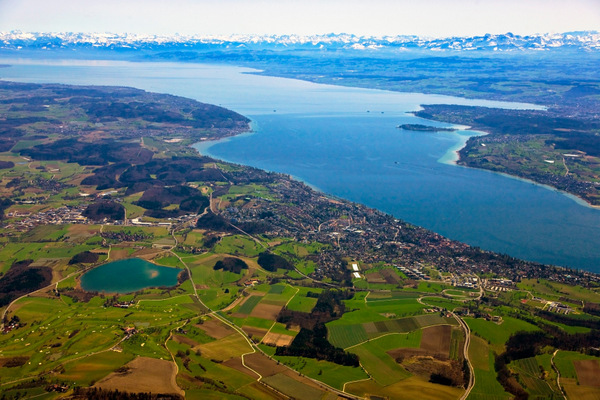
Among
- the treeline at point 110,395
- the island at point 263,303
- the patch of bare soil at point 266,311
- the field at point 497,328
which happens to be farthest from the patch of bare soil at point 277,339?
the field at point 497,328

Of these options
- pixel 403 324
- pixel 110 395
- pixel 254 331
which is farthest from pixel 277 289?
pixel 110 395

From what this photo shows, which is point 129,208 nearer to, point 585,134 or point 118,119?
point 118,119

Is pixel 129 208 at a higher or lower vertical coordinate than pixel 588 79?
lower

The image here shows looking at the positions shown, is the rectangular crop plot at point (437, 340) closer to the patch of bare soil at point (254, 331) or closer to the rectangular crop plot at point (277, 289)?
the patch of bare soil at point (254, 331)

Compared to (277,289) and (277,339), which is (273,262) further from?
(277,339)

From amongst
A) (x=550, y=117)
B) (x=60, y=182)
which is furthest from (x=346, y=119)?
(x=60, y=182)

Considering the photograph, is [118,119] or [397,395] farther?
[118,119]

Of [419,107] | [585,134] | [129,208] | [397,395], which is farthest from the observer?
[419,107]

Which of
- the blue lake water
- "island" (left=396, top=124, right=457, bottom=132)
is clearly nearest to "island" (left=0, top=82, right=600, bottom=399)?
the blue lake water
